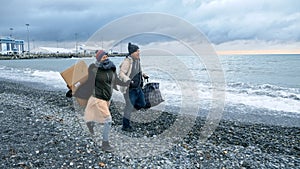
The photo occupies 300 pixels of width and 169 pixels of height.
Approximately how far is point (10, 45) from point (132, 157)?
162 metres

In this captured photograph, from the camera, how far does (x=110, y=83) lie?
5.67 metres

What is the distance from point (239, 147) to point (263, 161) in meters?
0.89

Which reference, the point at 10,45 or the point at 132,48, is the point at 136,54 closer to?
the point at 132,48

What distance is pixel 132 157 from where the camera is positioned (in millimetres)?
5516

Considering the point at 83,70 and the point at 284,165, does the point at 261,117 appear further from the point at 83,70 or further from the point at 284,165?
the point at 83,70

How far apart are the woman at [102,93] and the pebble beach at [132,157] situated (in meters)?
0.61

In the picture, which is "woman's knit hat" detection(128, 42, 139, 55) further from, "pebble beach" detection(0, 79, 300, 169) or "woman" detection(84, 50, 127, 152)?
"pebble beach" detection(0, 79, 300, 169)

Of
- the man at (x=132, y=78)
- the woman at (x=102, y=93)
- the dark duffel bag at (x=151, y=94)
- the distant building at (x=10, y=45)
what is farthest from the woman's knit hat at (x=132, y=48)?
the distant building at (x=10, y=45)

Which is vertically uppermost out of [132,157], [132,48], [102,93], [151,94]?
[132,48]

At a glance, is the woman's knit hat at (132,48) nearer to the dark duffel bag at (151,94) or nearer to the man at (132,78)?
the man at (132,78)

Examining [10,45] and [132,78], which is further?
[10,45]

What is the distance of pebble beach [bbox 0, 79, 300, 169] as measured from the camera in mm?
5254

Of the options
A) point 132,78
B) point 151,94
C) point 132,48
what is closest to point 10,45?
point 151,94

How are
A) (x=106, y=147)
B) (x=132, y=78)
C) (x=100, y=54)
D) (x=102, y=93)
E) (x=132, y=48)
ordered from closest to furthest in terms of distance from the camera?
(x=100, y=54)
(x=102, y=93)
(x=106, y=147)
(x=132, y=48)
(x=132, y=78)
